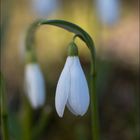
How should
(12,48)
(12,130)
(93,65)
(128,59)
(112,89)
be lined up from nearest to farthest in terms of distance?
(93,65) → (12,130) → (112,89) → (128,59) → (12,48)

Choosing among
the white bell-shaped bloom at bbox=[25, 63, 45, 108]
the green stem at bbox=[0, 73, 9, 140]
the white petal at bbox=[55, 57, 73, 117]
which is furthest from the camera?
the white bell-shaped bloom at bbox=[25, 63, 45, 108]

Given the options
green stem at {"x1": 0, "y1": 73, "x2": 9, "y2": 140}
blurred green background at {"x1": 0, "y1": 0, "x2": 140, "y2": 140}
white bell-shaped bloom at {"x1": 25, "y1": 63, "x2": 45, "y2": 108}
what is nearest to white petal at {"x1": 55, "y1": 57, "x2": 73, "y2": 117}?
green stem at {"x1": 0, "y1": 73, "x2": 9, "y2": 140}

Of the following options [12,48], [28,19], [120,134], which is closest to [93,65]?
[120,134]

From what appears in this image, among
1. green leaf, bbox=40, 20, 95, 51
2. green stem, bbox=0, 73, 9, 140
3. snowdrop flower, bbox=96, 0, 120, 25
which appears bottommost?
green stem, bbox=0, 73, 9, 140

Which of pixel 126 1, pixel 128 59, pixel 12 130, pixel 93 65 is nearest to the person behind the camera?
pixel 93 65

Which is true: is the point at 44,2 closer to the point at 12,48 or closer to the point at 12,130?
the point at 12,48

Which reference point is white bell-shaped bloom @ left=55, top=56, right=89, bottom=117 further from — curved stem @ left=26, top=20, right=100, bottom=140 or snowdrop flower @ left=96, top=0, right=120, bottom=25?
snowdrop flower @ left=96, top=0, right=120, bottom=25

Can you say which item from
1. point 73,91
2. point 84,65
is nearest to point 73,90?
point 73,91
